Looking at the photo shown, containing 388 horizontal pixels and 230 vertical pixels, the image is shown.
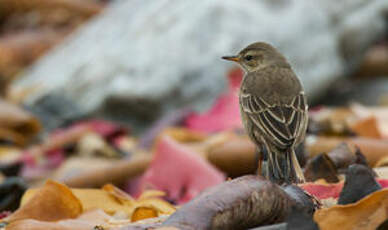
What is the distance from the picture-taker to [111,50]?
6438 mm

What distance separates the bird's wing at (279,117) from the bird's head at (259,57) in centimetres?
32

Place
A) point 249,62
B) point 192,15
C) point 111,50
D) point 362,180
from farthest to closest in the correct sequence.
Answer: point 111,50
point 192,15
point 249,62
point 362,180

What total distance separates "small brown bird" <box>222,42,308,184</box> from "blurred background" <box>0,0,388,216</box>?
1811 millimetres

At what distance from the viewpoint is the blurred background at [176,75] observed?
514 centimetres

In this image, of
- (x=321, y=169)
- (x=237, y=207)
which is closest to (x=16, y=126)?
(x=321, y=169)

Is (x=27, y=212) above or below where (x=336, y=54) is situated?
below

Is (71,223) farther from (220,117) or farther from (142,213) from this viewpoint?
(220,117)

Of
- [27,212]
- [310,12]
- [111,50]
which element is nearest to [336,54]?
[310,12]

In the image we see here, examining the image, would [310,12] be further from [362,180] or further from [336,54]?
[362,180]

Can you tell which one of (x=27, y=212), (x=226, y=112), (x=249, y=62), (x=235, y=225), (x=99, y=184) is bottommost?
(x=235, y=225)

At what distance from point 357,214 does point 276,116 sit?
0.94 meters

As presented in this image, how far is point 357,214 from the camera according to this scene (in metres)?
1.86

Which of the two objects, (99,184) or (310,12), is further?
(310,12)

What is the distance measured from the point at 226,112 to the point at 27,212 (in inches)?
114
